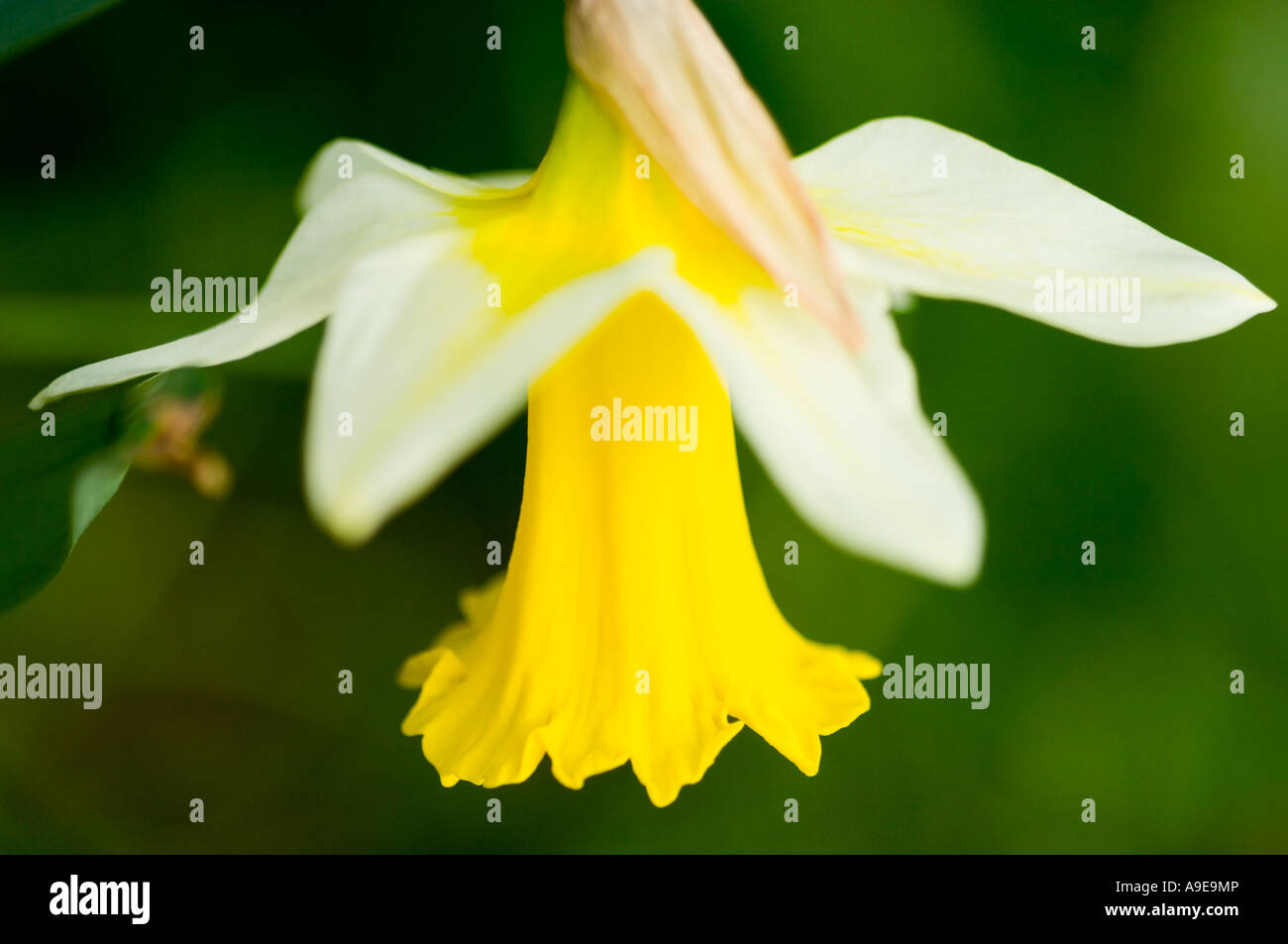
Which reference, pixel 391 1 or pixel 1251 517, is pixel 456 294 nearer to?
pixel 391 1

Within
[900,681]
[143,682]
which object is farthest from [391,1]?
[900,681]

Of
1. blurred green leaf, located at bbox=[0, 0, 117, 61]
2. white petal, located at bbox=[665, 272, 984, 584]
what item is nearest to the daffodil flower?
white petal, located at bbox=[665, 272, 984, 584]

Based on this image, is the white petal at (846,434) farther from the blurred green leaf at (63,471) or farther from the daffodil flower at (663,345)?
the blurred green leaf at (63,471)

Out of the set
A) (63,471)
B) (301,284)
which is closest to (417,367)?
(301,284)

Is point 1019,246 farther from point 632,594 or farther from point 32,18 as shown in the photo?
point 32,18

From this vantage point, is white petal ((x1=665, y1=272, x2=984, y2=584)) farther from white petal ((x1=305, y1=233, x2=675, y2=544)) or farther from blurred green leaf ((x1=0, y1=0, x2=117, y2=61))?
blurred green leaf ((x1=0, y1=0, x2=117, y2=61))
